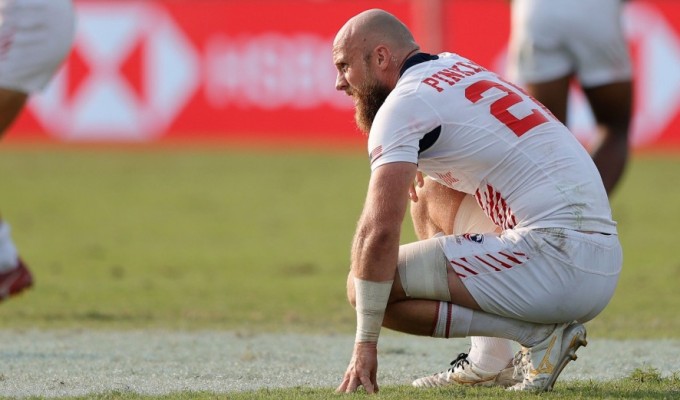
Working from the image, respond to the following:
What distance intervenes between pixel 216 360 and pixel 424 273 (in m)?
1.48

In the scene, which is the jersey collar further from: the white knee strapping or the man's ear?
the white knee strapping

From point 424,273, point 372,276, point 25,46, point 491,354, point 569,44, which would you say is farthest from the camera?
point 569,44

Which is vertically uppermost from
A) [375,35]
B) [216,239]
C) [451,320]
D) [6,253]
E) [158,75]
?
[375,35]

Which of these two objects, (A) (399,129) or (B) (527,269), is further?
(B) (527,269)

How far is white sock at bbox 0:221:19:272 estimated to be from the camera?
7.22 metres

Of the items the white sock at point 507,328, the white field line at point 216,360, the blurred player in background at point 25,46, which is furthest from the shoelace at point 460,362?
the blurred player in background at point 25,46

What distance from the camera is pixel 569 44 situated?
29.2 ft

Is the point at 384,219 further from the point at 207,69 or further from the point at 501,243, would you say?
the point at 207,69

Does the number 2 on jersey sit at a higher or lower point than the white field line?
higher

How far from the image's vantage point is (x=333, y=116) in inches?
805

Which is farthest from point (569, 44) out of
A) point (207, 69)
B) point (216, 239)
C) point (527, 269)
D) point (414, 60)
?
point (207, 69)

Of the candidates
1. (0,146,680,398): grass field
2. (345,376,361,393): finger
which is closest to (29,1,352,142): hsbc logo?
(0,146,680,398): grass field

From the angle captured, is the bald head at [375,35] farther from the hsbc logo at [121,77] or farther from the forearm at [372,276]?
the hsbc logo at [121,77]

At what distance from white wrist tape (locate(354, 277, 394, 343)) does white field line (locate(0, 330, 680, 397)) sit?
50cm
